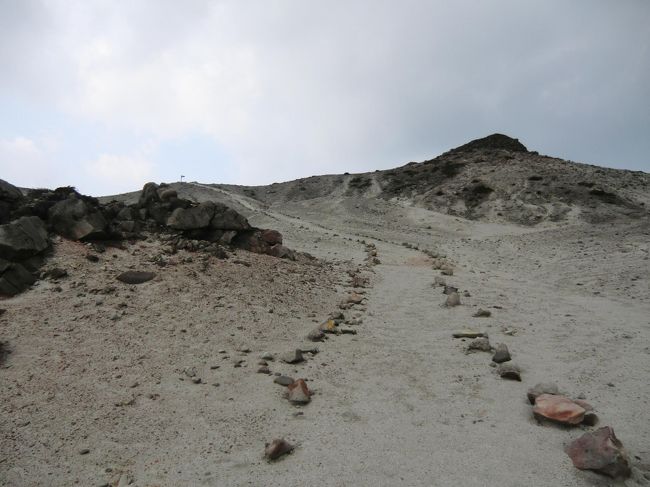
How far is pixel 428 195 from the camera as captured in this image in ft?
131

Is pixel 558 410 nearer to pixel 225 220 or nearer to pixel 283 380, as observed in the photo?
pixel 283 380

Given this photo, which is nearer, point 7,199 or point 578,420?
point 578,420

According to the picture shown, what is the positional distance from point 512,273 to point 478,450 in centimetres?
1203

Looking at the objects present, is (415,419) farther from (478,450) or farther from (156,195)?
(156,195)

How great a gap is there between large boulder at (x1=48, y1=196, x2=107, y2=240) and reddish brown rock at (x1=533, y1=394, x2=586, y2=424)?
9.20 meters

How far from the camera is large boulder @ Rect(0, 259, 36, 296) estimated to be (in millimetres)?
7355

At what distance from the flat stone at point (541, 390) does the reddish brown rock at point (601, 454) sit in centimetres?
99

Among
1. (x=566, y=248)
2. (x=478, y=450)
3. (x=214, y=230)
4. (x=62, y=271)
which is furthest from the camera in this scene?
(x=566, y=248)

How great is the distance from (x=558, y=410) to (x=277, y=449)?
2859 mm

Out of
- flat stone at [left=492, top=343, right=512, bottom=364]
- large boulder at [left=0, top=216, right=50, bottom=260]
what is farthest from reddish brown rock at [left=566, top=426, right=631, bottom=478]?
large boulder at [left=0, top=216, right=50, bottom=260]

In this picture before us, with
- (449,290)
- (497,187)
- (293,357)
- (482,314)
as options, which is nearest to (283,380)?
(293,357)

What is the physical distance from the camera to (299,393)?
521cm

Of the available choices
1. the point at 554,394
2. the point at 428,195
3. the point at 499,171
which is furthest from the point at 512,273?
the point at 499,171

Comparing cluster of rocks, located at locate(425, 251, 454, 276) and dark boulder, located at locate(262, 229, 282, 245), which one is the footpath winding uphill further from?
dark boulder, located at locate(262, 229, 282, 245)
